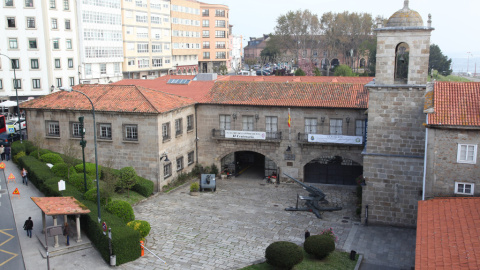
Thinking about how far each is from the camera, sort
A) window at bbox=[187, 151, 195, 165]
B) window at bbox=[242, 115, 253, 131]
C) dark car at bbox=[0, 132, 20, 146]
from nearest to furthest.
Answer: window at bbox=[242, 115, 253, 131]
window at bbox=[187, 151, 195, 165]
dark car at bbox=[0, 132, 20, 146]

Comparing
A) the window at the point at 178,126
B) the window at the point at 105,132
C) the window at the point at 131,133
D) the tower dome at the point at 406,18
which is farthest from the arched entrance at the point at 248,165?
the tower dome at the point at 406,18

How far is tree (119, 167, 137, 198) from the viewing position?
3053cm

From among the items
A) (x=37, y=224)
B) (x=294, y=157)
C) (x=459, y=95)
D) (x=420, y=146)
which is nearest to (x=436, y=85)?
(x=459, y=95)

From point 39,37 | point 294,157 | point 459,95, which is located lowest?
point 294,157

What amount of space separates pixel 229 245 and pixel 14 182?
17361 millimetres

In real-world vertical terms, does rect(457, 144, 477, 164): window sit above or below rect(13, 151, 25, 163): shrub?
above

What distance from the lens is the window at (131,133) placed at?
1314 inches

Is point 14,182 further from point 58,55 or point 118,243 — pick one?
point 58,55

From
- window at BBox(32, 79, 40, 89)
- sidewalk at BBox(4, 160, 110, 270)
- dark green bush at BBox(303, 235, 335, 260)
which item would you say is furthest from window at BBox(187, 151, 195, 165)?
window at BBox(32, 79, 40, 89)

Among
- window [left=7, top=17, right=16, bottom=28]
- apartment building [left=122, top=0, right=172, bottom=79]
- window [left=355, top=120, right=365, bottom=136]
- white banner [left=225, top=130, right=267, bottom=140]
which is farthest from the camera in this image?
apartment building [left=122, top=0, right=172, bottom=79]

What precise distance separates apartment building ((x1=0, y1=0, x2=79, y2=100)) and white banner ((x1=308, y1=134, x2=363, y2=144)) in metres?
37.3

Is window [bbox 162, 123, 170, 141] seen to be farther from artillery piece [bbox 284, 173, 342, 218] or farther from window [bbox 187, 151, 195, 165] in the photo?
artillery piece [bbox 284, 173, 342, 218]

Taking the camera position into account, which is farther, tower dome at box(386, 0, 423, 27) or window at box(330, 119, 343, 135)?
window at box(330, 119, 343, 135)

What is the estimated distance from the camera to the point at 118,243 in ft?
70.6
